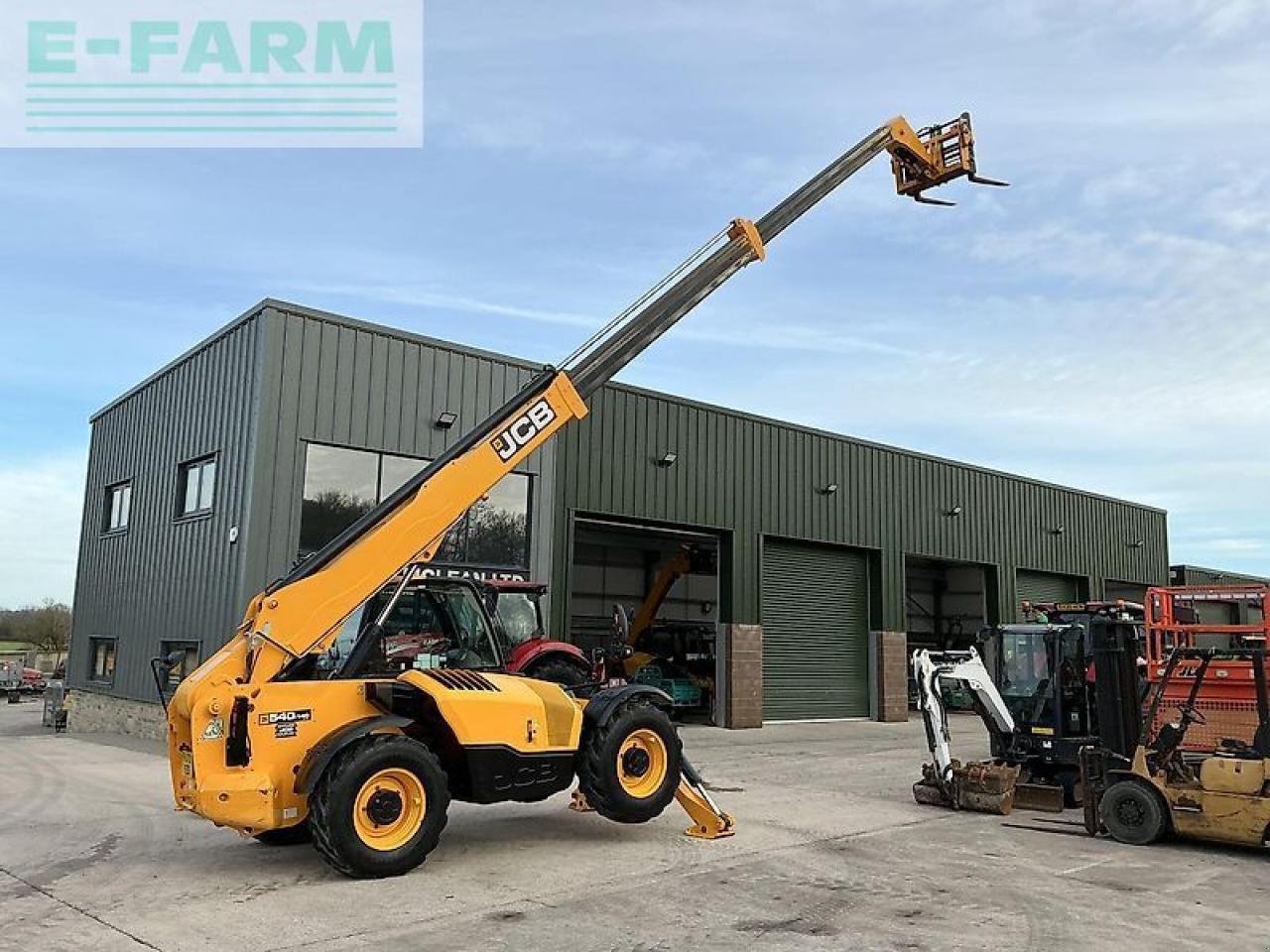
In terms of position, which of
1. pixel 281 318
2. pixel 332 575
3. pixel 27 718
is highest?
pixel 281 318

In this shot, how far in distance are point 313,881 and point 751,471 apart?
54.6 ft

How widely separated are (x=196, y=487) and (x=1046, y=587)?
24.5m

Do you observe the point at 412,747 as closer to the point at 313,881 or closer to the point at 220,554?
the point at 313,881

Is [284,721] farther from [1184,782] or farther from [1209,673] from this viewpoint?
[1209,673]

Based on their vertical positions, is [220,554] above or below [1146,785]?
above

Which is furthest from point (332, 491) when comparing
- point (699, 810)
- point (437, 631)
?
point (699, 810)

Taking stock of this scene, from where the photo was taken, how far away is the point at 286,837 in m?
8.78

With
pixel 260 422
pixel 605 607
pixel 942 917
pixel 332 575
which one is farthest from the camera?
pixel 605 607

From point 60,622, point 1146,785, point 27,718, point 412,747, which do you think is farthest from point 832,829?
point 60,622

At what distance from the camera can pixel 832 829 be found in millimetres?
10023

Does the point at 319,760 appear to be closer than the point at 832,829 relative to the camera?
Yes

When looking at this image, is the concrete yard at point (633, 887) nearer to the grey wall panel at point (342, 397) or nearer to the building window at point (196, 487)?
the grey wall panel at point (342, 397)

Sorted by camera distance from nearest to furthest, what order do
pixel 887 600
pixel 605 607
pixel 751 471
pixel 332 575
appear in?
pixel 332 575 < pixel 751 471 < pixel 887 600 < pixel 605 607

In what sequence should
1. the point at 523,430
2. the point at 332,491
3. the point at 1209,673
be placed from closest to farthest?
the point at 523,430 → the point at 1209,673 → the point at 332,491
